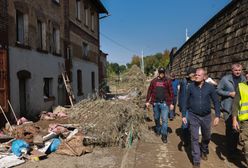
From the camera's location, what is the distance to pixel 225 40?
9.86 metres

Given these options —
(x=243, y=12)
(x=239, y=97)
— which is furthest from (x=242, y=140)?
(x=243, y=12)

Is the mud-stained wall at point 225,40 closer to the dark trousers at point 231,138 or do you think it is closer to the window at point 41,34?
the dark trousers at point 231,138

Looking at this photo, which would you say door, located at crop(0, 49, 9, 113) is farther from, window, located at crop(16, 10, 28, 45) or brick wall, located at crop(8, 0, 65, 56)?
window, located at crop(16, 10, 28, 45)

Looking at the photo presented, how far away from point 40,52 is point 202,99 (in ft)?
29.4

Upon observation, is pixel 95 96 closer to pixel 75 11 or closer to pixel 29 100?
pixel 29 100

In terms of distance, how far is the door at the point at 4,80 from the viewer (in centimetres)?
920

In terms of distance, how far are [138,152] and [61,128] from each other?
2832 mm

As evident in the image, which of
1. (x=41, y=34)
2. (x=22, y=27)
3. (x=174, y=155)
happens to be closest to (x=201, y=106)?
(x=174, y=155)

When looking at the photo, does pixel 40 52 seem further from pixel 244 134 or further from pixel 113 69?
pixel 113 69

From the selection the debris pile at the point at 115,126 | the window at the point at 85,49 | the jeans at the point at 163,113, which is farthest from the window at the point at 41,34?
the jeans at the point at 163,113

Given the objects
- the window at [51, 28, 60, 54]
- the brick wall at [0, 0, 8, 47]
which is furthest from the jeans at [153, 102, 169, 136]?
the window at [51, 28, 60, 54]

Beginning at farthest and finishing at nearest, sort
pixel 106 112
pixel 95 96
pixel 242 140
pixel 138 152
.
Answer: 1. pixel 95 96
2. pixel 106 112
3. pixel 138 152
4. pixel 242 140

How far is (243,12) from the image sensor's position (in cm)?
849

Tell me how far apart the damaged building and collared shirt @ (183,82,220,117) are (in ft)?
20.7
